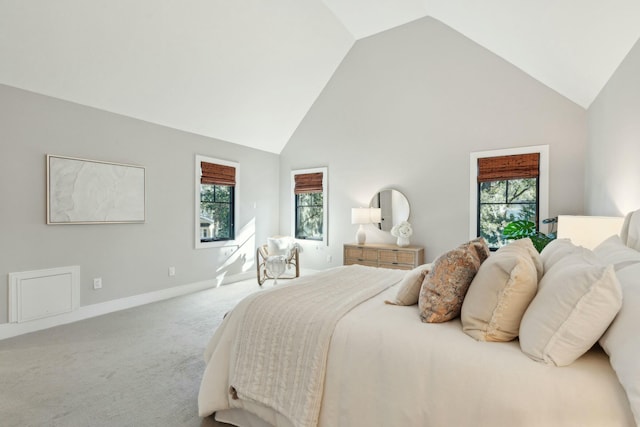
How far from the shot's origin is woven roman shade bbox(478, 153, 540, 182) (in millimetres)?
3961

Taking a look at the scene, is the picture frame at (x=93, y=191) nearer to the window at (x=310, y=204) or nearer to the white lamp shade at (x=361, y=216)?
the window at (x=310, y=204)

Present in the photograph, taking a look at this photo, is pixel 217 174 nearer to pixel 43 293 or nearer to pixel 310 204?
pixel 310 204

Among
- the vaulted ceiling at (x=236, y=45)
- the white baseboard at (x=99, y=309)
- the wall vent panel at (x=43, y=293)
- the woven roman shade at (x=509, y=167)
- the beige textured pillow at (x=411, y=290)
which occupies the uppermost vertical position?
the vaulted ceiling at (x=236, y=45)

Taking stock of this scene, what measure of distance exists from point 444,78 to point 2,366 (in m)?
5.56

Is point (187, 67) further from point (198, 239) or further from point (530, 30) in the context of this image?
point (530, 30)

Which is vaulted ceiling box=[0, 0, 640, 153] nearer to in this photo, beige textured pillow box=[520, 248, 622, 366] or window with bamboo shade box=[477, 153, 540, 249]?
window with bamboo shade box=[477, 153, 540, 249]

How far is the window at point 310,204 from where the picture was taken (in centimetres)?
574

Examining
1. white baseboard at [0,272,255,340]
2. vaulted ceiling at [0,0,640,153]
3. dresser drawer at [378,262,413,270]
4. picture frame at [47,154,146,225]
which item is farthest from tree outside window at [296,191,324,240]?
picture frame at [47,154,146,225]

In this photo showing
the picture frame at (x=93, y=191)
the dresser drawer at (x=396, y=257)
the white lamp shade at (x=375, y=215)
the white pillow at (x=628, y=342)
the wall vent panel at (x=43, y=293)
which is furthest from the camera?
the white lamp shade at (x=375, y=215)

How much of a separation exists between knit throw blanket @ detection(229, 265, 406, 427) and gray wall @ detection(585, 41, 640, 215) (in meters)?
2.17

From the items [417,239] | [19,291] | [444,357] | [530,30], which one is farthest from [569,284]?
[19,291]

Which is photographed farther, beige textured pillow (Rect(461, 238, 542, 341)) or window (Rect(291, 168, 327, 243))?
window (Rect(291, 168, 327, 243))

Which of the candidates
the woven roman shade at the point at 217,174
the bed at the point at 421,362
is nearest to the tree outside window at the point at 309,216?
the woven roman shade at the point at 217,174

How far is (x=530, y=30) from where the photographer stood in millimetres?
2854
